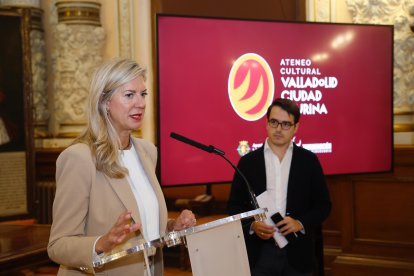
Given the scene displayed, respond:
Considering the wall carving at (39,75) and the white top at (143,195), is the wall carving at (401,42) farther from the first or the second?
the white top at (143,195)

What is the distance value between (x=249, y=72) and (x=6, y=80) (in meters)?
2.26

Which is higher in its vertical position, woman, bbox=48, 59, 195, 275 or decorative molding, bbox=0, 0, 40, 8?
decorative molding, bbox=0, 0, 40, 8

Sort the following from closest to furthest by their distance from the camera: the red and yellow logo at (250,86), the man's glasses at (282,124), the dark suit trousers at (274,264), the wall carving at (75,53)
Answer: the dark suit trousers at (274,264) < the man's glasses at (282,124) < the red and yellow logo at (250,86) < the wall carving at (75,53)

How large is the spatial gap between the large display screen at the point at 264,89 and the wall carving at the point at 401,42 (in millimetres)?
354

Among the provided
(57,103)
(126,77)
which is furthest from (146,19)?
(126,77)

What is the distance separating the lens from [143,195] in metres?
2.29

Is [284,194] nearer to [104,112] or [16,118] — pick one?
[104,112]

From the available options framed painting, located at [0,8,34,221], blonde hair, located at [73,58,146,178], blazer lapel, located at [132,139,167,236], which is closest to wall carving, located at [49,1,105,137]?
framed painting, located at [0,8,34,221]

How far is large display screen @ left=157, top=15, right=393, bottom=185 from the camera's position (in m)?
4.41

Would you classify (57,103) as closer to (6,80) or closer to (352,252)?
(6,80)

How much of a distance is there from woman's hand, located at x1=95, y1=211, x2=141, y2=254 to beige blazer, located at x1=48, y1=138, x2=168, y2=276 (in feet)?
0.35

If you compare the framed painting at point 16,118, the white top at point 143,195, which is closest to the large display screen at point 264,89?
the framed painting at point 16,118

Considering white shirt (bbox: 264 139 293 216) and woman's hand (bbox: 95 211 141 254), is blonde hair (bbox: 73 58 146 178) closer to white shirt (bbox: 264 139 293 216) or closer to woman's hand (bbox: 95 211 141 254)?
woman's hand (bbox: 95 211 141 254)

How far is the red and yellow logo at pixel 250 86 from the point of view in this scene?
4574 mm
